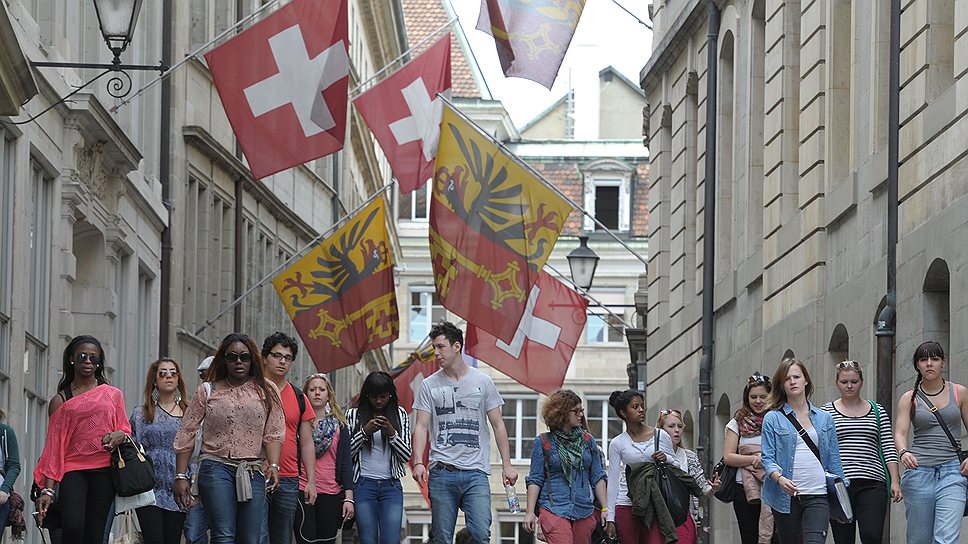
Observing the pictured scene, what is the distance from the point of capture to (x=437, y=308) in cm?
7856

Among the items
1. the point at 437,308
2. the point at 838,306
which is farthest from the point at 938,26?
the point at 437,308

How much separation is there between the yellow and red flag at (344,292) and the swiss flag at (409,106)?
1.87m

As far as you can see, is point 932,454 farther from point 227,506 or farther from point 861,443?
point 227,506

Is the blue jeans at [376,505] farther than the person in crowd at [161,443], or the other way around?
the blue jeans at [376,505]

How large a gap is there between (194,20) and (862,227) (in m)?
16.4

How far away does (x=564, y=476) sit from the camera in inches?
762

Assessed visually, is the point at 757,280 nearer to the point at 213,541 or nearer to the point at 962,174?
the point at 962,174

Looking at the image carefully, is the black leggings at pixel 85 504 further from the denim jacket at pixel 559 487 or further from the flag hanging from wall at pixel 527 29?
the flag hanging from wall at pixel 527 29

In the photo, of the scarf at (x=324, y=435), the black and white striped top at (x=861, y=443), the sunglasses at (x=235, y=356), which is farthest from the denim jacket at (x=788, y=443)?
the sunglasses at (x=235, y=356)

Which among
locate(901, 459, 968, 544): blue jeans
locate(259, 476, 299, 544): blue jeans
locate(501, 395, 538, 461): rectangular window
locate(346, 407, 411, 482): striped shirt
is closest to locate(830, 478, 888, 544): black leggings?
locate(901, 459, 968, 544): blue jeans

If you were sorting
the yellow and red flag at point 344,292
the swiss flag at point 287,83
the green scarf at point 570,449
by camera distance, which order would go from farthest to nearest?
the yellow and red flag at point 344,292 → the swiss flag at point 287,83 → the green scarf at point 570,449

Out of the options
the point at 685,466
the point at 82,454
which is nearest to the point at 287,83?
the point at 685,466

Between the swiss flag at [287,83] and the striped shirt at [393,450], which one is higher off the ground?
the swiss flag at [287,83]

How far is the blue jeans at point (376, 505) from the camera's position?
18.6m
